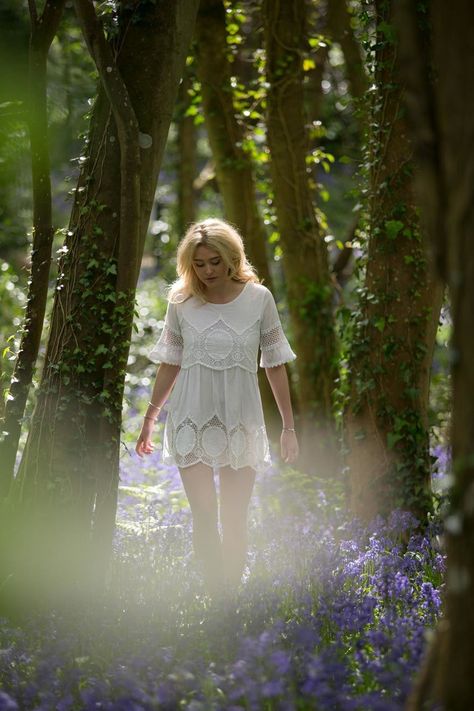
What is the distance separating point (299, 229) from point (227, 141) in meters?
1.27

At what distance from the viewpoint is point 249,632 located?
363 cm

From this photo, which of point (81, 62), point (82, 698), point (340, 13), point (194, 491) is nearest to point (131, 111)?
point (194, 491)

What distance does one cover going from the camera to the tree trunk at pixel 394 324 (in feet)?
18.9

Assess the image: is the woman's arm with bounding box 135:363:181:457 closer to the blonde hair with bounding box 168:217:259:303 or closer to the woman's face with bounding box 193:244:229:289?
the blonde hair with bounding box 168:217:259:303

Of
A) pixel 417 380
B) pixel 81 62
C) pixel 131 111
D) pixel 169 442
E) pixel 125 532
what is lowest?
pixel 125 532

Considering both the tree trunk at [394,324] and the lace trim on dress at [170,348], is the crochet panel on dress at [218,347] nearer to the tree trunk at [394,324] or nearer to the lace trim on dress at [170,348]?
the lace trim on dress at [170,348]

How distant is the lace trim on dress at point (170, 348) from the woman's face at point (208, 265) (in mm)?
338

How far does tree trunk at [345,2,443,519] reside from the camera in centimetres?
575

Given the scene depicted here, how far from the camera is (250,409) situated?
4.44 meters

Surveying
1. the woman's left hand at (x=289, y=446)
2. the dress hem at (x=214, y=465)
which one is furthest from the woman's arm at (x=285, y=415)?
the dress hem at (x=214, y=465)

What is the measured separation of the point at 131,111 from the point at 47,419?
1.64 m

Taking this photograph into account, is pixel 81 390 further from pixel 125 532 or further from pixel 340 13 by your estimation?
pixel 340 13

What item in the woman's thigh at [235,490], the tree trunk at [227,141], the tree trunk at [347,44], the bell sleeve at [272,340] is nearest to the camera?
the woman's thigh at [235,490]

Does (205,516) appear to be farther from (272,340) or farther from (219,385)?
(272,340)
